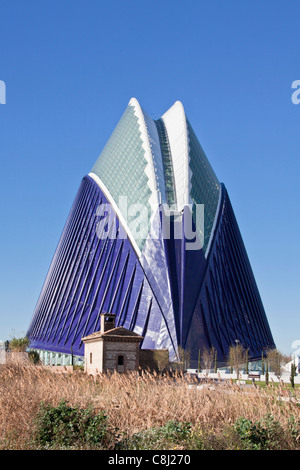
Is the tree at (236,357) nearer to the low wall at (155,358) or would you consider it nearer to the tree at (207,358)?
the tree at (207,358)

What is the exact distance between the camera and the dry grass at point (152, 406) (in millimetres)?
13875

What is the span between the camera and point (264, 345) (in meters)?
57.8

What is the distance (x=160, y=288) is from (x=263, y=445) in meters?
36.6

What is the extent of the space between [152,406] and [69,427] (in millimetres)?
2364

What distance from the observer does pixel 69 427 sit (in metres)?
13.6

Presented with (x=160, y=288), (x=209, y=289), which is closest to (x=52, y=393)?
(x=160, y=288)

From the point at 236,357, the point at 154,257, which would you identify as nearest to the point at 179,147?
the point at 154,257

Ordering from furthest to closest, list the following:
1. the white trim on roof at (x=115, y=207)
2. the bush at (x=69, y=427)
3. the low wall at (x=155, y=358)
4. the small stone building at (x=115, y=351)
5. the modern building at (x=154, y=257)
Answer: the white trim on roof at (x=115, y=207)
the modern building at (x=154, y=257)
the low wall at (x=155, y=358)
the small stone building at (x=115, y=351)
the bush at (x=69, y=427)

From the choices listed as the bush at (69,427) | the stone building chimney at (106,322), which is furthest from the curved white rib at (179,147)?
the bush at (69,427)

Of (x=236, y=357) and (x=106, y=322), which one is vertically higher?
(x=106, y=322)

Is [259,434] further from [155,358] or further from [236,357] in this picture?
[236,357]

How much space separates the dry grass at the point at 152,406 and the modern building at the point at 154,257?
3013 cm

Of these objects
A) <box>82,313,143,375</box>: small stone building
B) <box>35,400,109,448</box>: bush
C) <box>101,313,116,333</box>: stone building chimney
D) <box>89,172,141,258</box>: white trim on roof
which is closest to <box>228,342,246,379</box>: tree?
<box>101,313,116,333</box>: stone building chimney

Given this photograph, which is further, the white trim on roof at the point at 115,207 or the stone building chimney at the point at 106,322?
the white trim on roof at the point at 115,207
